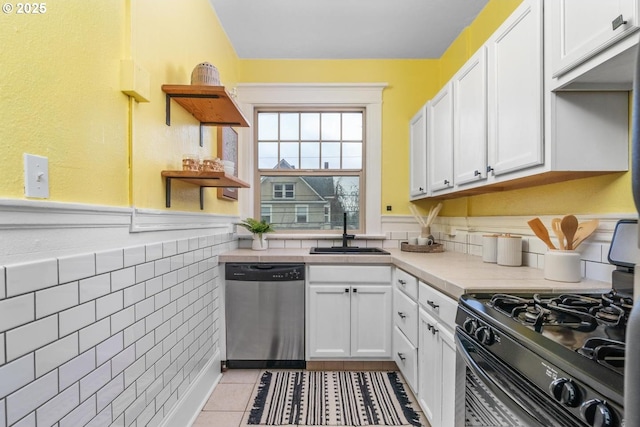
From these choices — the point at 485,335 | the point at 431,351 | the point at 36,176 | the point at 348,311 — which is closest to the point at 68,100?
the point at 36,176

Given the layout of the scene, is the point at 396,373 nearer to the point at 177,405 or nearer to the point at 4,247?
the point at 177,405

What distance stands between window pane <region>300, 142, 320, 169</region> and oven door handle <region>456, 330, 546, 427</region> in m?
2.23

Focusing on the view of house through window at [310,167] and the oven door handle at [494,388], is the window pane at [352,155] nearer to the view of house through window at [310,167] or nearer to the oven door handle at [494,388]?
the view of house through window at [310,167]

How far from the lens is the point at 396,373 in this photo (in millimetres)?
2354

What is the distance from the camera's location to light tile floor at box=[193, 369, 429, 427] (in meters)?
1.84

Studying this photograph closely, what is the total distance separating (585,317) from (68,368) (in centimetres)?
149

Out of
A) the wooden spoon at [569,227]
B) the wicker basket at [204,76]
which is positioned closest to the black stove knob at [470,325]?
the wooden spoon at [569,227]

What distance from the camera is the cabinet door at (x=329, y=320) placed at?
7.70 feet

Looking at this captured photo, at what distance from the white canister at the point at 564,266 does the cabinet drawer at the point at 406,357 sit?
2.77 feet

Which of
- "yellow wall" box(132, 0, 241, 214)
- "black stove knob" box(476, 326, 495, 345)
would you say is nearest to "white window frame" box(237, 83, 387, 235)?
"yellow wall" box(132, 0, 241, 214)

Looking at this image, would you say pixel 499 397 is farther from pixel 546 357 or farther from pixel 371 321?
pixel 371 321

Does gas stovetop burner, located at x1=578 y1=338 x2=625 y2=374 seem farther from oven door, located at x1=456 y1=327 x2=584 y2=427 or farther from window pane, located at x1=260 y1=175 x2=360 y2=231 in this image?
window pane, located at x1=260 y1=175 x2=360 y2=231

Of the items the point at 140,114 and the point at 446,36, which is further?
the point at 446,36

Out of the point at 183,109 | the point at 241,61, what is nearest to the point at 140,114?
the point at 183,109
